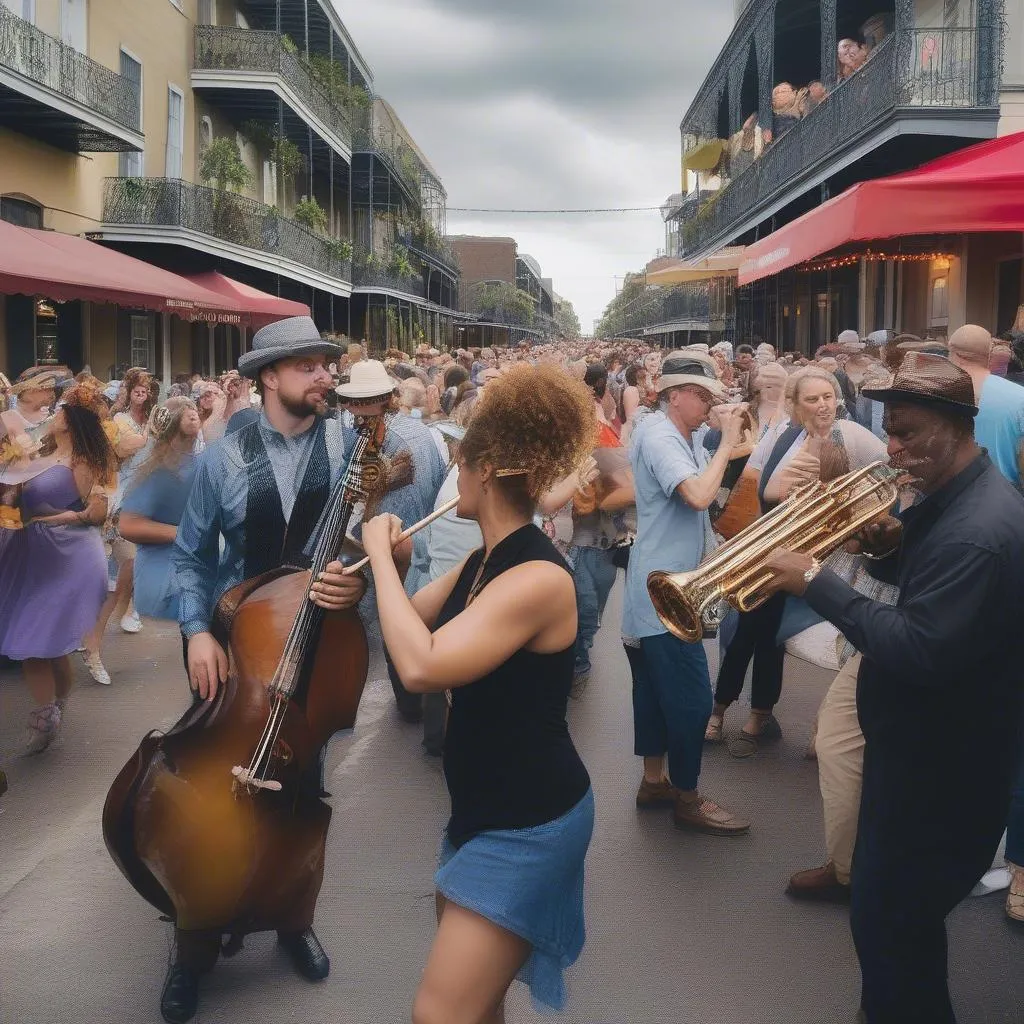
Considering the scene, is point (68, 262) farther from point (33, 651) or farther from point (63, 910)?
point (63, 910)

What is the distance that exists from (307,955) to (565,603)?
75.7 inches

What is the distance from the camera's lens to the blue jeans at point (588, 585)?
747cm

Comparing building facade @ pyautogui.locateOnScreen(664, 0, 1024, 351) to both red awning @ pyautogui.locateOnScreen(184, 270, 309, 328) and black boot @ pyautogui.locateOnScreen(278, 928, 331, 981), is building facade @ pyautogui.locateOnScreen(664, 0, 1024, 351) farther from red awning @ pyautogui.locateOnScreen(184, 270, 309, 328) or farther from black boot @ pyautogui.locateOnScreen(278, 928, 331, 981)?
red awning @ pyautogui.locateOnScreen(184, 270, 309, 328)

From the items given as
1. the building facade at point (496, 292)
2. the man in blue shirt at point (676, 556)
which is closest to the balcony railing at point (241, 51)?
the man in blue shirt at point (676, 556)

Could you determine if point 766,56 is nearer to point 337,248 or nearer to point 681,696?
point 337,248

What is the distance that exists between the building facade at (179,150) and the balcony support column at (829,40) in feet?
38.8

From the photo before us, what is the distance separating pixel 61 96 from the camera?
18859 mm

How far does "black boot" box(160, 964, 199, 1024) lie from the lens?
3.65 meters

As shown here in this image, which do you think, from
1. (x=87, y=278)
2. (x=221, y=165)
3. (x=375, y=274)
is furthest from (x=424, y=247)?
(x=87, y=278)

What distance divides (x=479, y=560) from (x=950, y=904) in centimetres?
143

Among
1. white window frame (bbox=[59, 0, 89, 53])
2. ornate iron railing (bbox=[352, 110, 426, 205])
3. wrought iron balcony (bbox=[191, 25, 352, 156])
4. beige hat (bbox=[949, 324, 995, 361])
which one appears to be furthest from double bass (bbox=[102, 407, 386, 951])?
ornate iron railing (bbox=[352, 110, 426, 205])

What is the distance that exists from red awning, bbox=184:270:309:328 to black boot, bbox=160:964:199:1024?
20.1 metres

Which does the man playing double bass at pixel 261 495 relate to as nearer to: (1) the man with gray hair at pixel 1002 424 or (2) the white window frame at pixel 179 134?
(1) the man with gray hair at pixel 1002 424

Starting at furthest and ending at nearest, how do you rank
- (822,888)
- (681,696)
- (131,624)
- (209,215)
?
(209,215) → (131,624) → (681,696) → (822,888)
